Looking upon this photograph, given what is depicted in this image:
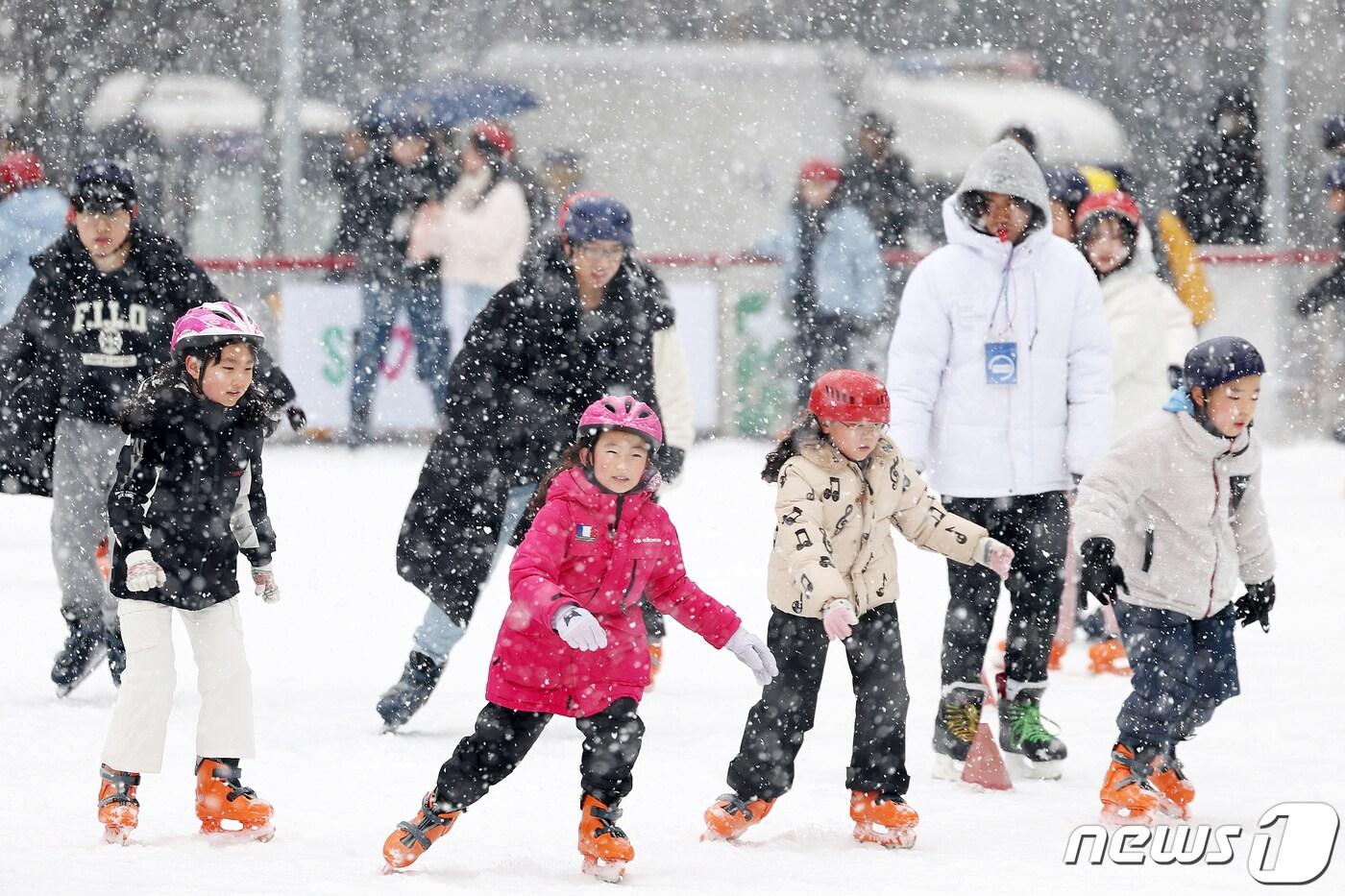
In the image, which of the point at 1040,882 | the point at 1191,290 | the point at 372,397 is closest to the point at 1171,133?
the point at 372,397

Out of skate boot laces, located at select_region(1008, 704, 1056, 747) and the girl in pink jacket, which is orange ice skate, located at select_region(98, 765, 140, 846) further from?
skate boot laces, located at select_region(1008, 704, 1056, 747)

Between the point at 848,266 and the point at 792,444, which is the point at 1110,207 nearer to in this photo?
the point at 792,444

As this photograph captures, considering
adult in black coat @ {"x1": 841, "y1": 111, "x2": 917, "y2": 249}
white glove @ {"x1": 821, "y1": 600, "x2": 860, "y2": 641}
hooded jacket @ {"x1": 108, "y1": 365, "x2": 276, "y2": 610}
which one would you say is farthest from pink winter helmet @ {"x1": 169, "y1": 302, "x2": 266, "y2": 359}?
adult in black coat @ {"x1": 841, "y1": 111, "x2": 917, "y2": 249}

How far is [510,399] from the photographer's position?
6.59 m

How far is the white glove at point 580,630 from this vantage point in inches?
178

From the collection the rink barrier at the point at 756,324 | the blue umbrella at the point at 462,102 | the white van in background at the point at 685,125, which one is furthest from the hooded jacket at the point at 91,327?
the white van in background at the point at 685,125

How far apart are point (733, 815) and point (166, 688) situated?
144cm

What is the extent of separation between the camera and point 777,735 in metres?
5.27

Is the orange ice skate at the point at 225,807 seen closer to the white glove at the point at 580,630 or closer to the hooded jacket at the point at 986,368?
the white glove at the point at 580,630

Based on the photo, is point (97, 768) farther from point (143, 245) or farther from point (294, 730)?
point (143, 245)

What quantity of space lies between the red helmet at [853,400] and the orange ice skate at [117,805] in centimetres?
193

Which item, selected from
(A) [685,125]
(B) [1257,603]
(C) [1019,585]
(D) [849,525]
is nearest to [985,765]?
(C) [1019,585]

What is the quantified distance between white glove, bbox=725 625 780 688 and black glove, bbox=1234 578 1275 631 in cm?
137

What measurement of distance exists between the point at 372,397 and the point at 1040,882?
30.6ft
